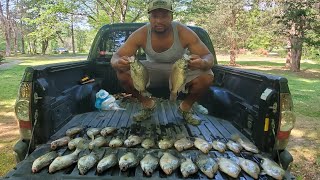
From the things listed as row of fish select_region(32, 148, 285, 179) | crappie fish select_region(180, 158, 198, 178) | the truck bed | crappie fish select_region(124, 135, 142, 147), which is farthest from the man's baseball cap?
crappie fish select_region(180, 158, 198, 178)

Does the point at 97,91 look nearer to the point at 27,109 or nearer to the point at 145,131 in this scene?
the point at 145,131

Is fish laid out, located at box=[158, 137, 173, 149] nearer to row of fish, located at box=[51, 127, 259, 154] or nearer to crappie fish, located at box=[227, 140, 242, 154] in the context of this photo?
row of fish, located at box=[51, 127, 259, 154]

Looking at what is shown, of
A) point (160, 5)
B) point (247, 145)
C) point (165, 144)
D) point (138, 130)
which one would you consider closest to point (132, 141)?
point (165, 144)

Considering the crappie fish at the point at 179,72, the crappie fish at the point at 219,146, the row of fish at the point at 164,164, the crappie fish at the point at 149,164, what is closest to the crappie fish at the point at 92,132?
the row of fish at the point at 164,164

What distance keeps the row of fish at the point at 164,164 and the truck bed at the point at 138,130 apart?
37mm

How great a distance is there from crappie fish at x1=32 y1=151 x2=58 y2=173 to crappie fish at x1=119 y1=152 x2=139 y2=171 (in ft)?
1.82

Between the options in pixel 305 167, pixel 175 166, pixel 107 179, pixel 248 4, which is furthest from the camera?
pixel 248 4

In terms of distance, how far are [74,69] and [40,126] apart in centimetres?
133

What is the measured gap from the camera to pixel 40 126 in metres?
2.71

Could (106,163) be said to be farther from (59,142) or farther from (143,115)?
(143,115)

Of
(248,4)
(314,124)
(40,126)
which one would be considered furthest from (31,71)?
(248,4)

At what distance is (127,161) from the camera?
2266 millimetres

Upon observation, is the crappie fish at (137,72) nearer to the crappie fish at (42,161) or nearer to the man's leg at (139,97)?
the man's leg at (139,97)

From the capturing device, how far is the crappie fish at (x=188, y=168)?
2.18 metres
